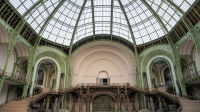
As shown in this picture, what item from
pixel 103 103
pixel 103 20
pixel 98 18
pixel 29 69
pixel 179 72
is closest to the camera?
pixel 179 72

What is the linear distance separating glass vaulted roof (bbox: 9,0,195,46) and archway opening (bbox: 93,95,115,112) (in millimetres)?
16660

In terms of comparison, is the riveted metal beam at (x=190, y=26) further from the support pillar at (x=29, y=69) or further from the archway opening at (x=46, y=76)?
the archway opening at (x=46, y=76)

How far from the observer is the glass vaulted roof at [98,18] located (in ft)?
93.9

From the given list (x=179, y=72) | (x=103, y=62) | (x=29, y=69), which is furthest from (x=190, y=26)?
(x=29, y=69)

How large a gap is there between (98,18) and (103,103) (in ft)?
73.1

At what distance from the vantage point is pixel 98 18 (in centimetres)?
3712

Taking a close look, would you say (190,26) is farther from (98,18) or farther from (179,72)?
(98,18)

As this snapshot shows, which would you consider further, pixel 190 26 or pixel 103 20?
pixel 103 20

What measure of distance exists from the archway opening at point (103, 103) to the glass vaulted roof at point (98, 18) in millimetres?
16660

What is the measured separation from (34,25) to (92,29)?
15.3m

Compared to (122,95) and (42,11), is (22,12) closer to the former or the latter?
(42,11)

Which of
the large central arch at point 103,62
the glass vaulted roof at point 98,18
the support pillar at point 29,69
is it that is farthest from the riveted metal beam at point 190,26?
the support pillar at point 29,69

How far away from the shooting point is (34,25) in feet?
97.3

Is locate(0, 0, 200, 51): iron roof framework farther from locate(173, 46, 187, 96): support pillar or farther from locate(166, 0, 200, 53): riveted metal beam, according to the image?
locate(173, 46, 187, 96): support pillar
